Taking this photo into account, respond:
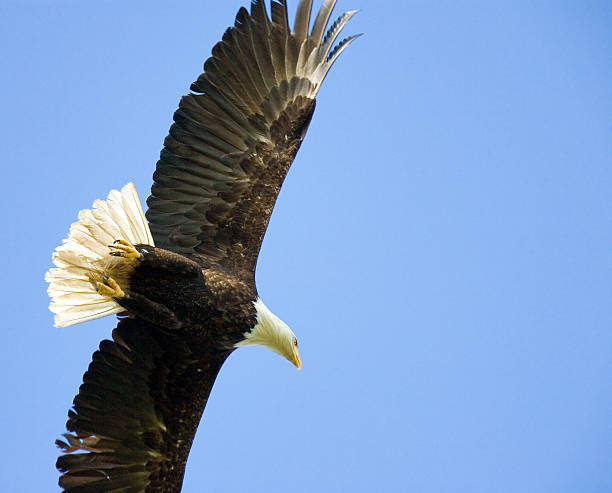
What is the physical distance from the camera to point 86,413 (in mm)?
6469

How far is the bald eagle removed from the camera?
6367 mm

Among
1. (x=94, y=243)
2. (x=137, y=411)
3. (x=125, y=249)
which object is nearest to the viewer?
(x=125, y=249)

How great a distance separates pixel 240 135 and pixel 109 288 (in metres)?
1.49

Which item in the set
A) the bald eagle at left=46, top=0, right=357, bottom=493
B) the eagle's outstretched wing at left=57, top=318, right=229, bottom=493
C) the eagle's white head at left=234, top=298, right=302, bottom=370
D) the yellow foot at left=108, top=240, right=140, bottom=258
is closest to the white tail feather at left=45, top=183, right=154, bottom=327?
the bald eagle at left=46, top=0, right=357, bottom=493

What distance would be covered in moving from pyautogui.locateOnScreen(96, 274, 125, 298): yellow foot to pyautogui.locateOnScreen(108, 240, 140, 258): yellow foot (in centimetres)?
18

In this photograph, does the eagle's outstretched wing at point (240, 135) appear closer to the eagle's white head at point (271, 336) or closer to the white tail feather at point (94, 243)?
the eagle's white head at point (271, 336)

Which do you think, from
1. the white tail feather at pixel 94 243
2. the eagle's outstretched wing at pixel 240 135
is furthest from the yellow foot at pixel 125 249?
the eagle's outstretched wing at pixel 240 135

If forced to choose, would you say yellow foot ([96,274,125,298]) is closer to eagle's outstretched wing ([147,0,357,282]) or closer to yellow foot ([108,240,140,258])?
yellow foot ([108,240,140,258])

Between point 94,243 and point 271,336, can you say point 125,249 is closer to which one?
point 94,243

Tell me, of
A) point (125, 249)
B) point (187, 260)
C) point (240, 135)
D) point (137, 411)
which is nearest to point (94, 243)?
point (125, 249)

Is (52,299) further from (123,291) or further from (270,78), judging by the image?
(270,78)

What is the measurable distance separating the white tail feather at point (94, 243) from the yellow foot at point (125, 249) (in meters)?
0.12

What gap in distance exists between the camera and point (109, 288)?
6.23 meters

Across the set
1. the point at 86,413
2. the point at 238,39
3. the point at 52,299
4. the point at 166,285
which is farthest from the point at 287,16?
the point at 86,413
